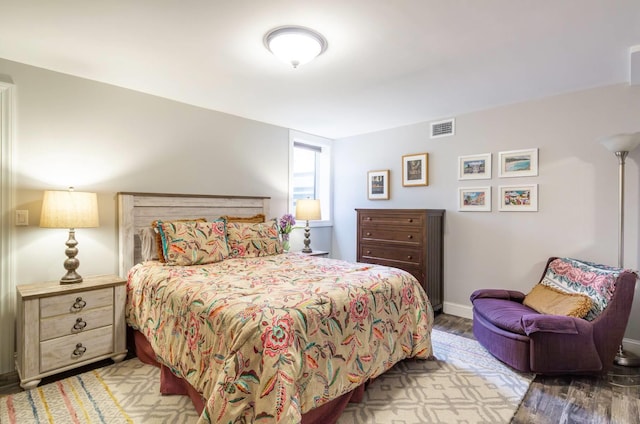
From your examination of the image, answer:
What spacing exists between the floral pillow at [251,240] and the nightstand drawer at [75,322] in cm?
107

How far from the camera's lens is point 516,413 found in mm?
1938

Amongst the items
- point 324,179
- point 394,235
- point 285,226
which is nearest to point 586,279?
point 394,235

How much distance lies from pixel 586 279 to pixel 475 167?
4.97ft

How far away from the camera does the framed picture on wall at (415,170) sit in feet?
13.1

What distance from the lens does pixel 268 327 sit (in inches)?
59.2

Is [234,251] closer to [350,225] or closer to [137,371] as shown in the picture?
[137,371]

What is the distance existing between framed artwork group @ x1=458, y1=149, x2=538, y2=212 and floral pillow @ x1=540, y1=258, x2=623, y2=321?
2.13ft

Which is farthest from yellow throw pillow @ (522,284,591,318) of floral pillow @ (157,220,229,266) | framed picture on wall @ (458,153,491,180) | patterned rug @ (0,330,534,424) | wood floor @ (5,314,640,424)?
floral pillow @ (157,220,229,266)

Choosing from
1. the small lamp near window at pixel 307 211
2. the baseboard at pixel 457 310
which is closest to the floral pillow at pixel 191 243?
the small lamp near window at pixel 307 211

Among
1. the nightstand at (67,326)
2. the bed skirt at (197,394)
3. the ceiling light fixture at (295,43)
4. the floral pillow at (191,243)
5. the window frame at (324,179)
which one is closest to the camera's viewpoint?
the bed skirt at (197,394)

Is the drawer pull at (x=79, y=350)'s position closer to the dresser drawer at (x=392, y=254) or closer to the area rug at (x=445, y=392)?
the area rug at (x=445, y=392)

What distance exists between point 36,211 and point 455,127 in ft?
13.6

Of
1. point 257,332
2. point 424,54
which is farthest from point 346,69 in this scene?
point 257,332

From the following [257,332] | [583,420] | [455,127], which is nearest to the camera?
[257,332]
